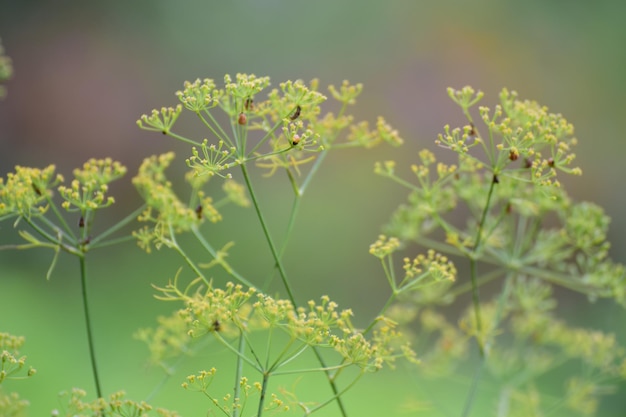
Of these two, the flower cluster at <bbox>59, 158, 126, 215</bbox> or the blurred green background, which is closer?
the flower cluster at <bbox>59, 158, 126, 215</bbox>

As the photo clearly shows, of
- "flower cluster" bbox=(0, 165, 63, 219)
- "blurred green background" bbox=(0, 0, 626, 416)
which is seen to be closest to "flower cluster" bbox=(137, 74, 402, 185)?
"flower cluster" bbox=(0, 165, 63, 219)

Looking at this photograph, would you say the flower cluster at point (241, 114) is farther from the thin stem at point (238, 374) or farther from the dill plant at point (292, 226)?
the thin stem at point (238, 374)

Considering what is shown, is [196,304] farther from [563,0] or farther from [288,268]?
[563,0]

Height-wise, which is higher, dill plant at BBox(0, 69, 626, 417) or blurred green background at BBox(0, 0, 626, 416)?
blurred green background at BBox(0, 0, 626, 416)

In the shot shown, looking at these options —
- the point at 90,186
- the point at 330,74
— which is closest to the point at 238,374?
the point at 90,186

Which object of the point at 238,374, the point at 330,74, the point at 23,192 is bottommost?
the point at 238,374

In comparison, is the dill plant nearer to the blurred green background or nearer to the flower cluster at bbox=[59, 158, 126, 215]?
the flower cluster at bbox=[59, 158, 126, 215]

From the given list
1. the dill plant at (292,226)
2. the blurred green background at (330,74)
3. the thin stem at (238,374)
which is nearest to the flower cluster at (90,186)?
the dill plant at (292,226)

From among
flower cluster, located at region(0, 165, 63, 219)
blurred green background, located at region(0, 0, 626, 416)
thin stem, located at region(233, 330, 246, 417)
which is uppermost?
blurred green background, located at region(0, 0, 626, 416)

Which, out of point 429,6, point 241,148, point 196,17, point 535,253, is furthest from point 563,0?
point 241,148

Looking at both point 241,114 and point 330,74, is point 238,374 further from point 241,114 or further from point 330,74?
point 330,74
